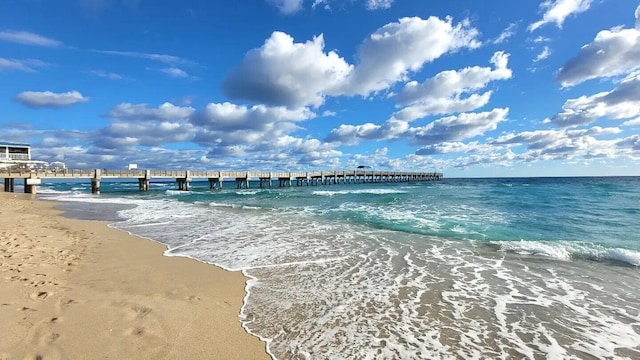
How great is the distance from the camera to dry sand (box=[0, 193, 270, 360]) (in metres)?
3.33

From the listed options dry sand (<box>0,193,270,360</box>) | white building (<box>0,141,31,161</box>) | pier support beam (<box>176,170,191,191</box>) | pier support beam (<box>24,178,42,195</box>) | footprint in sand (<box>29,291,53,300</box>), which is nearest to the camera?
dry sand (<box>0,193,270,360</box>)

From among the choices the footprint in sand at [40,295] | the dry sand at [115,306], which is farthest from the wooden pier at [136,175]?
the footprint in sand at [40,295]

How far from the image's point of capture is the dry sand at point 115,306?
3326 millimetres

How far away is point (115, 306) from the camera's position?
14.5 ft

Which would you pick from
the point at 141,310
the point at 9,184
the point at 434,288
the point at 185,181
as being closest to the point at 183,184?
the point at 185,181

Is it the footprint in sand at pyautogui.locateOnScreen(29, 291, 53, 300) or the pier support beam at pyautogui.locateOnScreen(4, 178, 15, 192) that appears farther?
the pier support beam at pyautogui.locateOnScreen(4, 178, 15, 192)

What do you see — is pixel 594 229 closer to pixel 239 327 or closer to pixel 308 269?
pixel 308 269

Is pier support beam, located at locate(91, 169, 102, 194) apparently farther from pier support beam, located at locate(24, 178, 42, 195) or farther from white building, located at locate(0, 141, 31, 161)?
white building, located at locate(0, 141, 31, 161)

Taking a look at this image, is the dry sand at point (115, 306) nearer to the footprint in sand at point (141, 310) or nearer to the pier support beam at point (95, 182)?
the footprint in sand at point (141, 310)

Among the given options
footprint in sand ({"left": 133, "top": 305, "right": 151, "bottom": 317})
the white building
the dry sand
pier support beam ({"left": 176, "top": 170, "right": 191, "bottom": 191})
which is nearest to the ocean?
the dry sand

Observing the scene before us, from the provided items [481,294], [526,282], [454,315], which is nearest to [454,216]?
[526,282]

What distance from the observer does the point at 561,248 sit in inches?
333

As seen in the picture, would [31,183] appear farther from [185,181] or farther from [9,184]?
[185,181]

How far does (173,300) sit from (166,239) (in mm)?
5630
